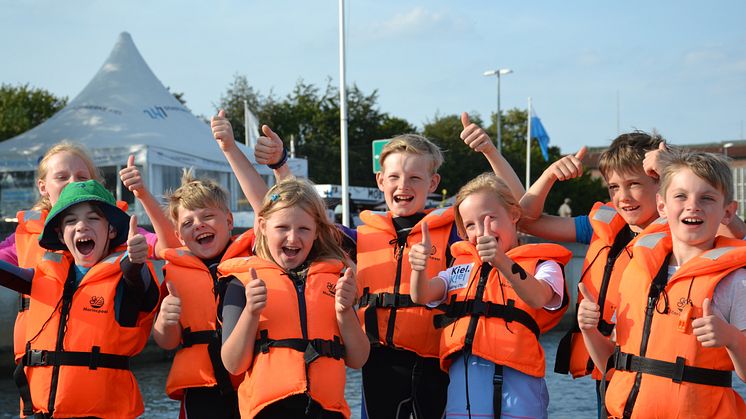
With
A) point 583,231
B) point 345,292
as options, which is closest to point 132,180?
point 345,292

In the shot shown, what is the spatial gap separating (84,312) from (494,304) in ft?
6.72

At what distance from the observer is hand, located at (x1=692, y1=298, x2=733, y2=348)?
3150 mm

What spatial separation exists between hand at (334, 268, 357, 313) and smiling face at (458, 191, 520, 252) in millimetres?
823

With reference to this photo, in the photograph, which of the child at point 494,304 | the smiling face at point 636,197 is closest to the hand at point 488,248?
the child at point 494,304

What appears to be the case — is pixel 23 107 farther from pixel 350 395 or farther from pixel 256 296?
pixel 256 296

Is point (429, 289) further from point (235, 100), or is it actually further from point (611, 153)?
point (235, 100)

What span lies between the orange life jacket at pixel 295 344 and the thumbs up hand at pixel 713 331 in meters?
1.54

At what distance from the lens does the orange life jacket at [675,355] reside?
132 inches

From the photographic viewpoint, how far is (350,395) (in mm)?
9227

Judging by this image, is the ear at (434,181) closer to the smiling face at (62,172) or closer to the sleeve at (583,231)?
the sleeve at (583,231)

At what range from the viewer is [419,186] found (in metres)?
4.55

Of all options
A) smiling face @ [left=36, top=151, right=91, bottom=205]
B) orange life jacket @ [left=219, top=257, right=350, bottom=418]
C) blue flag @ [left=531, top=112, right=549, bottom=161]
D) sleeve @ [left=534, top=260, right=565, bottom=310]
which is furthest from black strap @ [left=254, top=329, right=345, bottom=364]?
blue flag @ [left=531, top=112, right=549, bottom=161]

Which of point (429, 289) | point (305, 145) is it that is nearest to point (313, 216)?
point (429, 289)

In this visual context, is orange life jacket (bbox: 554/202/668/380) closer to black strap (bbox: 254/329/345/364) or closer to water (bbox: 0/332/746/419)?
black strap (bbox: 254/329/345/364)
